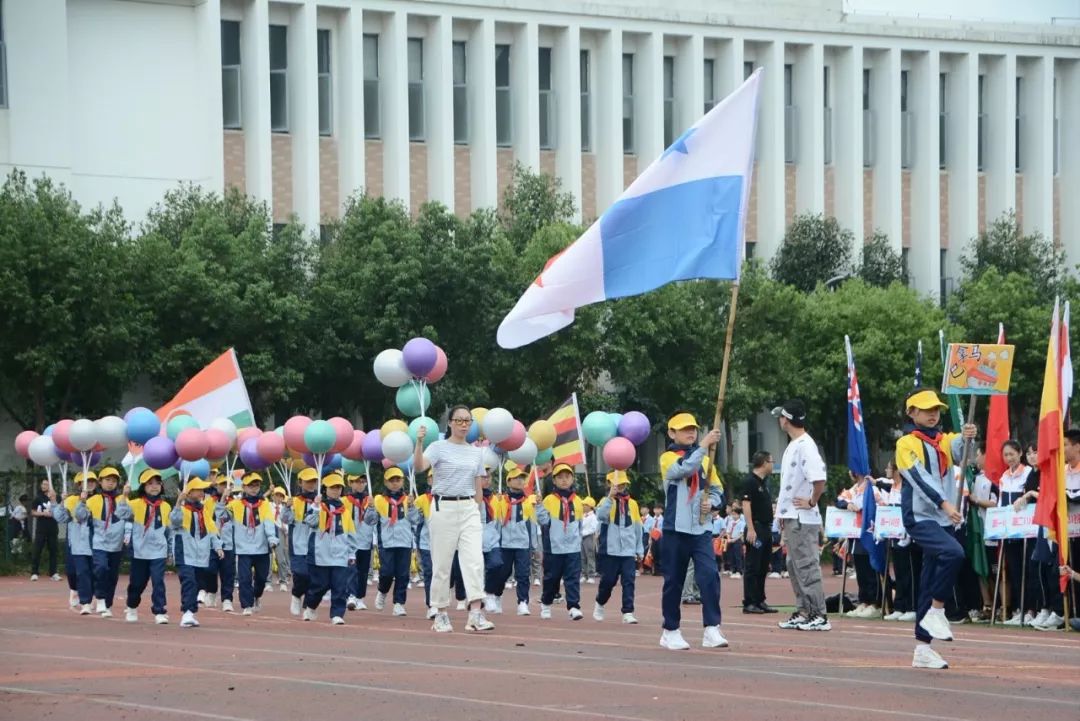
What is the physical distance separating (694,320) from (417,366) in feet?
82.2

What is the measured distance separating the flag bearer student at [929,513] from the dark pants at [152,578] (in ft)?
30.7

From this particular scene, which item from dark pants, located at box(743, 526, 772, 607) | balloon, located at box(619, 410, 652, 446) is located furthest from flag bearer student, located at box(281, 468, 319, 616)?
dark pants, located at box(743, 526, 772, 607)

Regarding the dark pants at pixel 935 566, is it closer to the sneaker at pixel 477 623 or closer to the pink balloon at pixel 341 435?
the sneaker at pixel 477 623

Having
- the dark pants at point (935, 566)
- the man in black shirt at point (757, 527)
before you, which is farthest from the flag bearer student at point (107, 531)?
the dark pants at point (935, 566)

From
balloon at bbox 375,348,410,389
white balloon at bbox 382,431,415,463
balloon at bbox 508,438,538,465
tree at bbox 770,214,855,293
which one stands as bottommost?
balloon at bbox 508,438,538,465

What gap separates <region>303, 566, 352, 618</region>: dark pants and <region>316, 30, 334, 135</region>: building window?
1223 inches

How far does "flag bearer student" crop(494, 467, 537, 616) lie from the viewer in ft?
74.9

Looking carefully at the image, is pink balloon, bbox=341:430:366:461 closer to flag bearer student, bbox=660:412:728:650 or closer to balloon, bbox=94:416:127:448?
balloon, bbox=94:416:127:448

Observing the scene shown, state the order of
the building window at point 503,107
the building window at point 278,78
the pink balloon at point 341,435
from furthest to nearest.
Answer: the building window at point 503,107, the building window at point 278,78, the pink balloon at point 341,435

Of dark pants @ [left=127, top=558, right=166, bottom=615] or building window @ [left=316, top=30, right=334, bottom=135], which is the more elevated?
building window @ [left=316, top=30, right=334, bottom=135]

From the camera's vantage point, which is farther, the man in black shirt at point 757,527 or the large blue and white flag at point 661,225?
the man in black shirt at point 757,527

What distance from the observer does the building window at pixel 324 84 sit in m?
51.0

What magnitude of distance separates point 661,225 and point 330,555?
6.70 metres

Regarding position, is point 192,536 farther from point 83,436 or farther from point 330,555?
point 83,436
